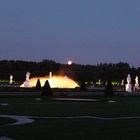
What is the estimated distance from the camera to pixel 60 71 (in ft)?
364

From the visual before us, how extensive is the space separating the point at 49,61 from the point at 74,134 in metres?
122

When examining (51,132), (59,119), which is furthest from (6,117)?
(51,132)

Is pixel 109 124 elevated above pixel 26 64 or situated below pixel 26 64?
below

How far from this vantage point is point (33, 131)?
53.8ft

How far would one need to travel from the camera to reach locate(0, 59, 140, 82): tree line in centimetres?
10978

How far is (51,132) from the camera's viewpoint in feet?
53.3

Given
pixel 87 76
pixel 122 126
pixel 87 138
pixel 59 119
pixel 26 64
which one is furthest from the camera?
pixel 26 64

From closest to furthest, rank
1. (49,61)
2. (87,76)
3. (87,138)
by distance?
(87,138) < (87,76) < (49,61)

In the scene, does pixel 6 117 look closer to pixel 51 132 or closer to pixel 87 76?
pixel 51 132

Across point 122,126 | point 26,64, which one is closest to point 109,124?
point 122,126

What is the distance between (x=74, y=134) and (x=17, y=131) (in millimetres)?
1647

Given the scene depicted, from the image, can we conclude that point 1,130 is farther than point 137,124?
No

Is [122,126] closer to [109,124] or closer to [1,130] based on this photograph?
[109,124]

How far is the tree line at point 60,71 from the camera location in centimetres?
10978
